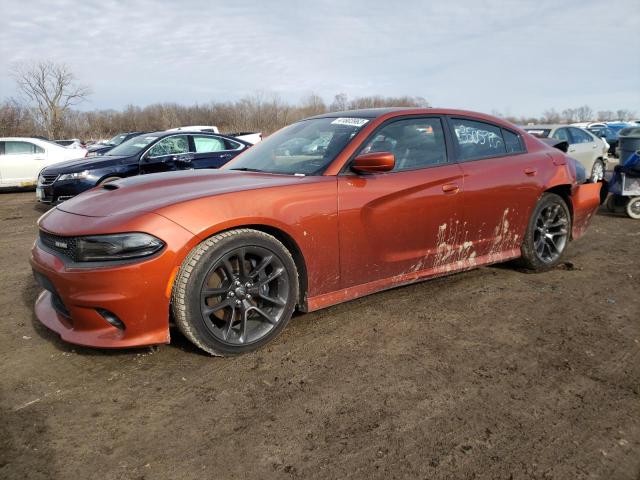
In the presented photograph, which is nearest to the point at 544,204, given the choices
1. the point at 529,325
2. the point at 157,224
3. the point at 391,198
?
the point at 529,325

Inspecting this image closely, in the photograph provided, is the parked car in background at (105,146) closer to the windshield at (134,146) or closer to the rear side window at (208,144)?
the windshield at (134,146)

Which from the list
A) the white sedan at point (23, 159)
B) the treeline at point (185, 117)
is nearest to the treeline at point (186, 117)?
the treeline at point (185, 117)

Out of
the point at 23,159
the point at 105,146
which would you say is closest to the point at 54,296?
the point at 23,159

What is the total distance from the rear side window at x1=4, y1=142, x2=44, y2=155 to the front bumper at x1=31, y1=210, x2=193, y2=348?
11.9 m

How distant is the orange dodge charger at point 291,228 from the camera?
258 centimetres

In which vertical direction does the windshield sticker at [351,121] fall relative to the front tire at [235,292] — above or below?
above

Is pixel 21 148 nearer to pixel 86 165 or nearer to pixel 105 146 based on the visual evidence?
pixel 105 146

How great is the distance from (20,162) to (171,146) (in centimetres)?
609

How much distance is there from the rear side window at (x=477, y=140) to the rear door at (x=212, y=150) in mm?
5941

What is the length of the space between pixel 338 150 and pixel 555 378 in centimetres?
192

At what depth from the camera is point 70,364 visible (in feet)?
9.07

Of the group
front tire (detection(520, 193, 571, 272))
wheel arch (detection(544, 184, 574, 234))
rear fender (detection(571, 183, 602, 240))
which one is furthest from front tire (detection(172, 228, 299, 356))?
rear fender (detection(571, 183, 602, 240))

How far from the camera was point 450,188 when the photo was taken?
3.63 meters

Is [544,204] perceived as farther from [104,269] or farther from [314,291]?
[104,269]
